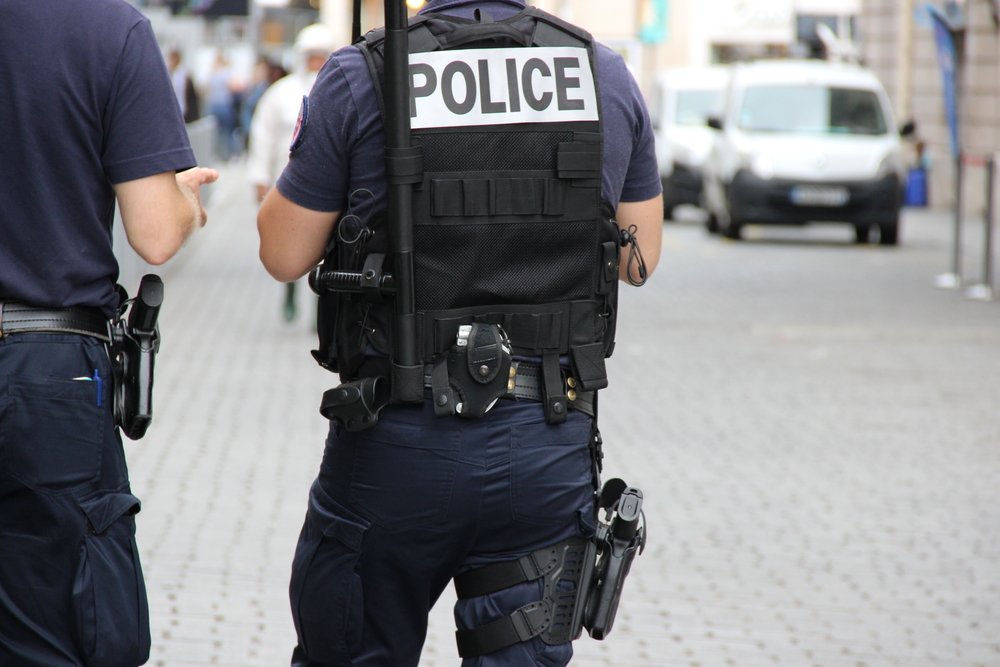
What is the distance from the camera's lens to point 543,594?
10.5ft

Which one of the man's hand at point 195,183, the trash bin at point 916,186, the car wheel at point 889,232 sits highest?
the man's hand at point 195,183

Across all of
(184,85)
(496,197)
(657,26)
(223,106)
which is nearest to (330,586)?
(496,197)

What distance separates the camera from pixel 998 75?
2572 centimetres

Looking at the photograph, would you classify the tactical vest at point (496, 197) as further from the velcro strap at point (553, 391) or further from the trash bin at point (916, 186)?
the trash bin at point (916, 186)

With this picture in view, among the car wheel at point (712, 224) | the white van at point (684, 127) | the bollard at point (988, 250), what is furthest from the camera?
the white van at point (684, 127)

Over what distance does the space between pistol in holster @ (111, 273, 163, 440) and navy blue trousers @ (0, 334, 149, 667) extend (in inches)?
3.2

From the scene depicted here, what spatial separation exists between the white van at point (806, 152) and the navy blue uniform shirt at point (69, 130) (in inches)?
699

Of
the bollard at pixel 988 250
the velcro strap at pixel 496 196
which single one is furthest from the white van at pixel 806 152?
the velcro strap at pixel 496 196

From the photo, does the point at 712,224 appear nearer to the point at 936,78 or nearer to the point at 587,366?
the point at 936,78

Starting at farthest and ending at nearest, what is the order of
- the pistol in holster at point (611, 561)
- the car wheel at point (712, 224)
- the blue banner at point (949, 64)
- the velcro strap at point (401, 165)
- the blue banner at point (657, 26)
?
1. the blue banner at point (657, 26)
2. the car wheel at point (712, 224)
3. the blue banner at point (949, 64)
4. the pistol in holster at point (611, 561)
5. the velcro strap at point (401, 165)

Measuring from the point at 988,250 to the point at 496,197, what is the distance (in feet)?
42.2

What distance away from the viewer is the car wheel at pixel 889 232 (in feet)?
68.2

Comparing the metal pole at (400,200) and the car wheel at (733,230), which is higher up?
the metal pole at (400,200)

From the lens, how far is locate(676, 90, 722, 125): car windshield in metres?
25.2
